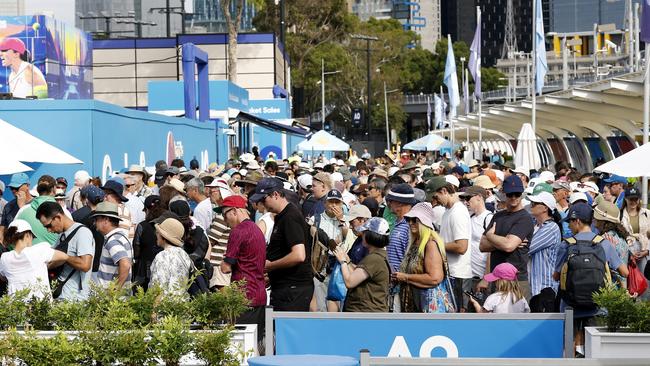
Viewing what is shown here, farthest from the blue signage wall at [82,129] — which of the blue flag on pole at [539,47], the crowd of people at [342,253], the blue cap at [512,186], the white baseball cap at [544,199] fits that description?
the blue flag on pole at [539,47]

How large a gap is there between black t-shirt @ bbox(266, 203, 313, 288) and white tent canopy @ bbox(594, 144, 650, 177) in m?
3.15

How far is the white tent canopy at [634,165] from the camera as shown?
1116 centimetres

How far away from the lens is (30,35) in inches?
1969

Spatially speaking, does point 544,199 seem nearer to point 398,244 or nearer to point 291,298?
point 398,244

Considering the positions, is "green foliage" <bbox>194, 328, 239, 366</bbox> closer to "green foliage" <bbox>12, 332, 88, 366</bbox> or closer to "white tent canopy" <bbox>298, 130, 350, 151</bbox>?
"green foliage" <bbox>12, 332, 88, 366</bbox>

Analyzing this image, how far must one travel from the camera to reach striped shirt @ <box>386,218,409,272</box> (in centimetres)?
1004

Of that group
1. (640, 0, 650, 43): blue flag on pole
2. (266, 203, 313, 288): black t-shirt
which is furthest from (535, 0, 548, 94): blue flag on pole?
(266, 203, 313, 288): black t-shirt

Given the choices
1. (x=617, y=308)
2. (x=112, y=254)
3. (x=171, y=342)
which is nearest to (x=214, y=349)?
(x=171, y=342)

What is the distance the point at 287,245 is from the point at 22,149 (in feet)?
12.9

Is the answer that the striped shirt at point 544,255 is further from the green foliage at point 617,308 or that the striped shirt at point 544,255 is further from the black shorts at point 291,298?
the green foliage at point 617,308

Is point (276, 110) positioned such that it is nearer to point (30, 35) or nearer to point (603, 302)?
point (30, 35)

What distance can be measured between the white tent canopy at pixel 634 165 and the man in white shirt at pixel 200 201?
4133mm

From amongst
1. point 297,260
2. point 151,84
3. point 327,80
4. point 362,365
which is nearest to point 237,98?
point 151,84

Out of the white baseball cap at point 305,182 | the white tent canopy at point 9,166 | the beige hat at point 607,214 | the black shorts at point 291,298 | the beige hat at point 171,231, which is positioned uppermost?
the white tent canopy at point 9,166
